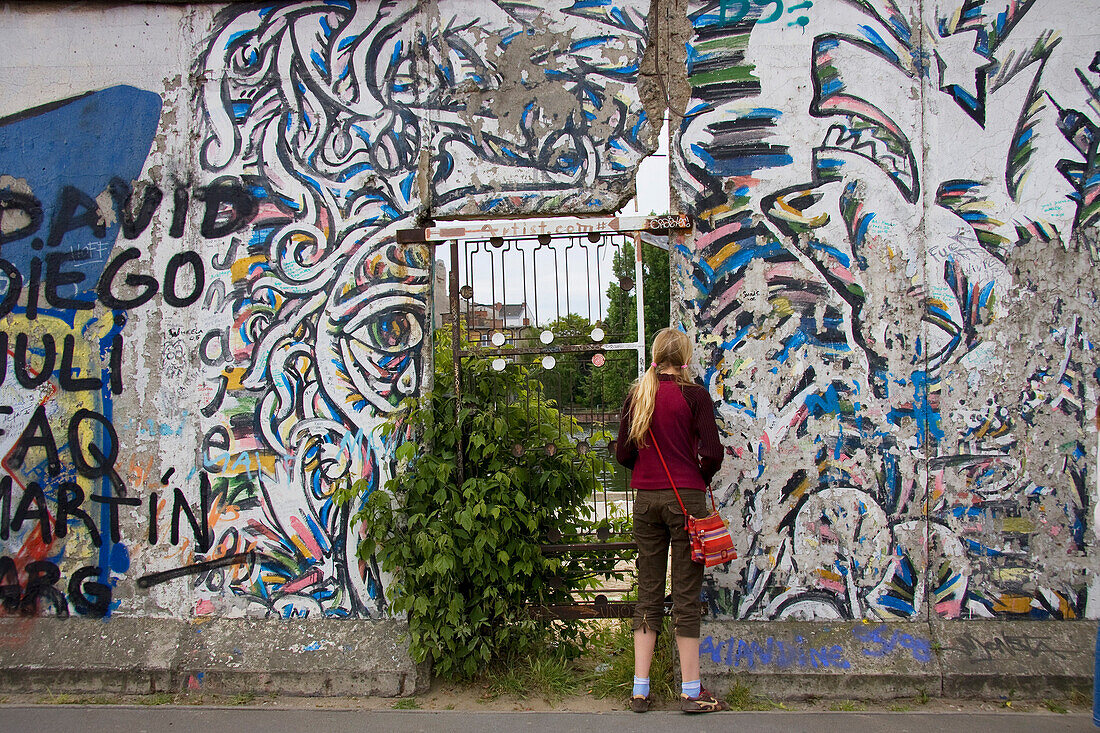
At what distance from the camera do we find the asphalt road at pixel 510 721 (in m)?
3.53

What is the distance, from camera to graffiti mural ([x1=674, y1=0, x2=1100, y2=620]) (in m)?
3.99

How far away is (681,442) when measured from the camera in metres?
3.65

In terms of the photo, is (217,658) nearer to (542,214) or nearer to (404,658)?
(404,658)

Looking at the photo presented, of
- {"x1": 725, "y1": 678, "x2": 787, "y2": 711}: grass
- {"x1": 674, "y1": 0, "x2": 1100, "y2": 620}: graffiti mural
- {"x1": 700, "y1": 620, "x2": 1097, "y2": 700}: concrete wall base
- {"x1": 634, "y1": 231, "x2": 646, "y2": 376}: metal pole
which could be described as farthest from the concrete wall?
{"x1": 725, "y1": 678, "x2": 787, "y2": 711}: grass

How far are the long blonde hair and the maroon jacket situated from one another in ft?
0.16

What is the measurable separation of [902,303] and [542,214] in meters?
2.14

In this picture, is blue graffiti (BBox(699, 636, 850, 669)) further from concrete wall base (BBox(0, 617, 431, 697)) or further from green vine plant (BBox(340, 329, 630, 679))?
concrete wall base (BBox(0, 617, 431, 697))

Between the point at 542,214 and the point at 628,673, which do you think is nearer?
the point at 628,673

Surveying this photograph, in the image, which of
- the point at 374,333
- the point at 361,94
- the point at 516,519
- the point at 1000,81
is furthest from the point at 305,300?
the point at 1000,81

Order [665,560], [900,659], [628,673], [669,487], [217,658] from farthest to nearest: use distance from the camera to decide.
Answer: [217,658] < [628,673] < [900,659] < [665,560] < [669,487]

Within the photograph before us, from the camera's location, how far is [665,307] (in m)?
12.1

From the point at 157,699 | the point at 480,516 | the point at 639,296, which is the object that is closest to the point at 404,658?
the point at 480,516

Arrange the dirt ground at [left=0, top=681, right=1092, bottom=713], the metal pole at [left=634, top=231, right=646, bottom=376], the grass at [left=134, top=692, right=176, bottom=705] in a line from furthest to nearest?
the metal pole at [left=634, top=231, right=646, bottom=376] < the grass at [left=134, top=692, right=176, bottom=705] < the dirt ground at [left=0, top=681, right=1092, bottom=713]

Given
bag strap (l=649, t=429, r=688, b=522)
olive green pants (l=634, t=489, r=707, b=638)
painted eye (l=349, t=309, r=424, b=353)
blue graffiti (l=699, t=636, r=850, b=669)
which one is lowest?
blue graffiti (l=699, t=636, r=850, b=669)
